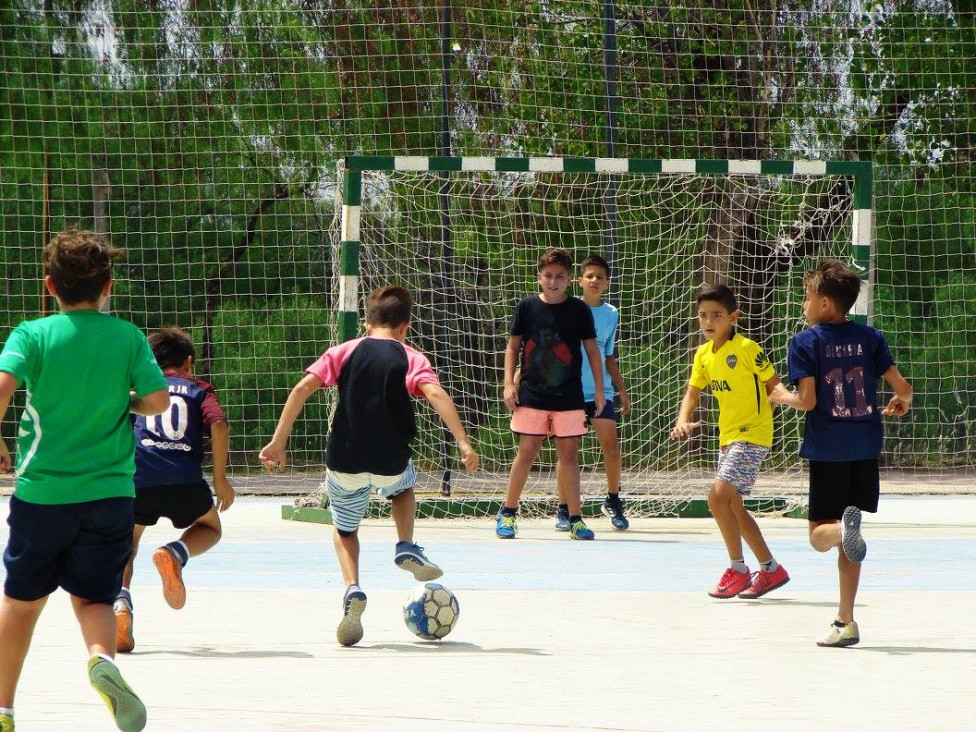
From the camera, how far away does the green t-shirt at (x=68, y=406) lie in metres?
4.17

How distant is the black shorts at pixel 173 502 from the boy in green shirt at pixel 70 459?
1.85 metres

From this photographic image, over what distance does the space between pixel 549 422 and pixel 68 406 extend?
618cm

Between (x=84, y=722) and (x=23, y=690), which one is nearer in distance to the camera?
(x=84, y=722)

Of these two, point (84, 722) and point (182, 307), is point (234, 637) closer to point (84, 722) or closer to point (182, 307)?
point (84, 722)

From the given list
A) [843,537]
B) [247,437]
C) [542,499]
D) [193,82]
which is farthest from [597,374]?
[193,82]

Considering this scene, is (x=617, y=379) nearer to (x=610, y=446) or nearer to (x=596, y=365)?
(x=610, y=446)

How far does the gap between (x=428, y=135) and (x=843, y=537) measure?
974cm

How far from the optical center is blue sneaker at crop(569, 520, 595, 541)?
32.7 feet

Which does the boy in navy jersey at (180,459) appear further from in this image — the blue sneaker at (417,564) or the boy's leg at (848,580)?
the boy's leg at (848,580)

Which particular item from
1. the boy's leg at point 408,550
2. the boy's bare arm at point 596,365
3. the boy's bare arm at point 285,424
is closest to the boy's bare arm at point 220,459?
the boy's bare arm at point 285,424

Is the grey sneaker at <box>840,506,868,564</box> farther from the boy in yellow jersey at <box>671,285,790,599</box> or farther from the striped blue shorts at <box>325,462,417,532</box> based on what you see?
the striped blue shorts at <box>325,462,417,532</box>

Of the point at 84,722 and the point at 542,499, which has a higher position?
the point at 84,722

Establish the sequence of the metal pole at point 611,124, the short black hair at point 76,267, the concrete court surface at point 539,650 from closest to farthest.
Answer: the short black hair at point 76,267 < the concrete court surface at point 539,650 < the metal pole at point 611,124

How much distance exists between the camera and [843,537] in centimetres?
580
